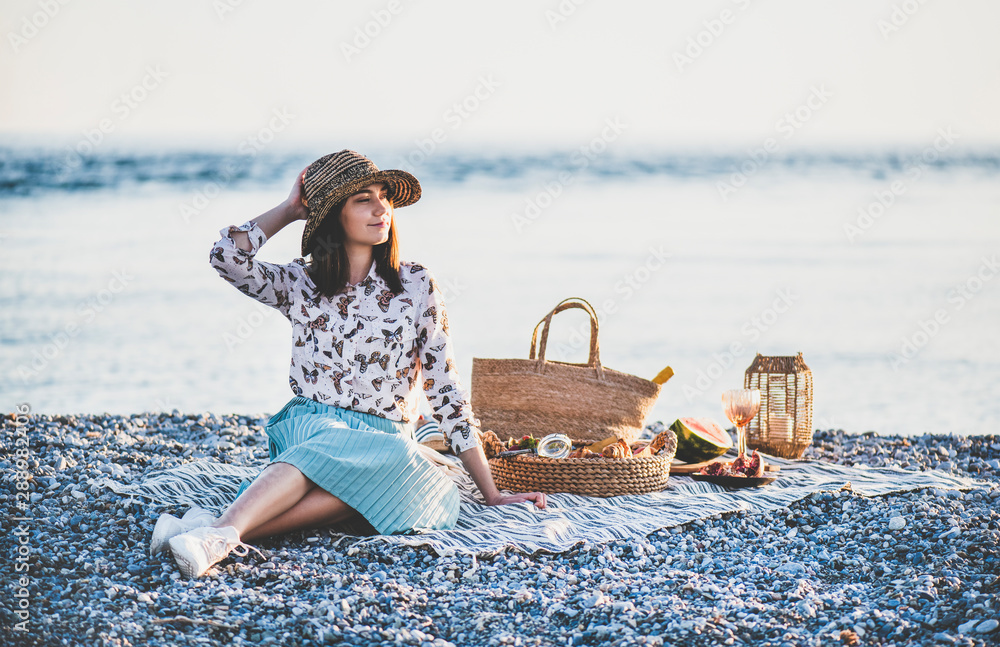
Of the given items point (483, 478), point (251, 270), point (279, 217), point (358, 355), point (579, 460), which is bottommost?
point (483, 478)

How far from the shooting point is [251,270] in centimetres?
432

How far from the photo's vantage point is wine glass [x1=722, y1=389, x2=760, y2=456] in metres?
5.34

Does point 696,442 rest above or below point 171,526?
above

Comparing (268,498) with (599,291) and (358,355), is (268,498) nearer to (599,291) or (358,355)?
(358,355)

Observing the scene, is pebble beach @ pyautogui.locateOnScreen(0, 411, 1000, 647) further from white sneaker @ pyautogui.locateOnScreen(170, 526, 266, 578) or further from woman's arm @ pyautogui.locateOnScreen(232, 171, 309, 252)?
woman's arm @ pyautogui.locateOnScreen(232, 171, 309, 252)

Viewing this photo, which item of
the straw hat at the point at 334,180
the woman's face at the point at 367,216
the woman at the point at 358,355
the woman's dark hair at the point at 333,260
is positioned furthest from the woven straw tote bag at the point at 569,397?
the straw hat at the point at 334,180

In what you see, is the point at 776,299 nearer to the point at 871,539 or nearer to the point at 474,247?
the point at 474,247

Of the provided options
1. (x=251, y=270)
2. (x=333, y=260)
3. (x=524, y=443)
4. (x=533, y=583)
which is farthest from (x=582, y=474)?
(x=251, y=270)

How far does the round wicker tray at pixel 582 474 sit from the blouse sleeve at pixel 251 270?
4.75ft

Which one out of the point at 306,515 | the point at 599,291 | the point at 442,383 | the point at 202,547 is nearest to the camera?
the point at 202,547

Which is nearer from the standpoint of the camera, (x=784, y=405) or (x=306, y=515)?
(x=306, y=515)

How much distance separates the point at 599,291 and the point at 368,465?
824cm

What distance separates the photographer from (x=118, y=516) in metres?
4.33

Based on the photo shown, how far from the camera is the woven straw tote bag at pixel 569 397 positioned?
5.69 meters
